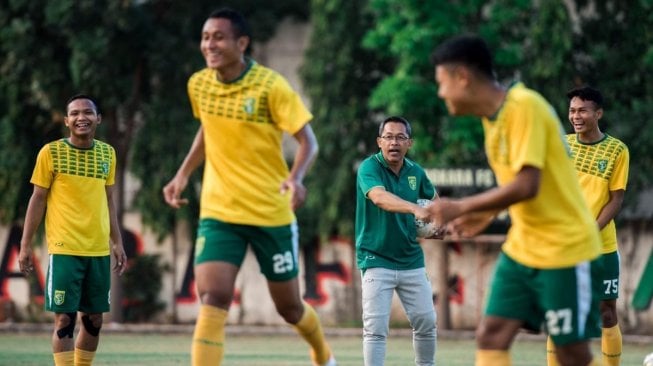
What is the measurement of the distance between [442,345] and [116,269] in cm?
1065

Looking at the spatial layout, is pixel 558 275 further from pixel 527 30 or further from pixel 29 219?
pixel 527 30

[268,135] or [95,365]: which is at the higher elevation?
[268,135]

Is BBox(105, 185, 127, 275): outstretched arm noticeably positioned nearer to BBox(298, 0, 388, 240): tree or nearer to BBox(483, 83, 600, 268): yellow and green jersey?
BBox(483, 83, 600, 268): yellow and green jersey

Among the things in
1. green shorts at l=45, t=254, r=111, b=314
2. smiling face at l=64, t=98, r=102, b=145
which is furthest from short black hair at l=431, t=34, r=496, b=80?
green shorts at l=45, t=254, r=111, b=314

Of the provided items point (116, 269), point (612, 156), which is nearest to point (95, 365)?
point (116, 269)

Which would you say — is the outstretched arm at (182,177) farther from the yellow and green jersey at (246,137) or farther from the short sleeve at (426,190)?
the short sleeve at (426,190)

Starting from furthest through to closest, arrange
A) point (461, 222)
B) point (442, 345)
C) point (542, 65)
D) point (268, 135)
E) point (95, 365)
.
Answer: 1. point (542, 65)
2. point (442, 345)
3. point (95, 365)
4. point (268, 135)
5. point (461, 222)

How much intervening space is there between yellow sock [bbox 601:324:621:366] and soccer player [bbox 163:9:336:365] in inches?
165

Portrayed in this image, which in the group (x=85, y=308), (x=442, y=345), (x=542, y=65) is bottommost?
(x=442, y=345)

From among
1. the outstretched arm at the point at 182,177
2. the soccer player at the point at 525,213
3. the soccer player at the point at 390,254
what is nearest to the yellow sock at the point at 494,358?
the soccer player at the point at 525,213

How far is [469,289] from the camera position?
27688mm

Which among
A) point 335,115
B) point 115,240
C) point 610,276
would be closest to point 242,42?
point 115,240

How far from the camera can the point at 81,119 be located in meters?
12.3

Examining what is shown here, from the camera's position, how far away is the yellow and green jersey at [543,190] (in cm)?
803
